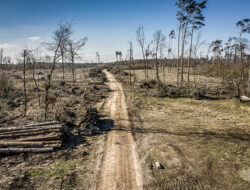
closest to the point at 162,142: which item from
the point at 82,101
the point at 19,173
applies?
the point at 19,173

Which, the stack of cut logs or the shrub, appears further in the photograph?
the shrub

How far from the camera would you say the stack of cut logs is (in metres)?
8.00

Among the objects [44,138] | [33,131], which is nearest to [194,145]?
[44,138]

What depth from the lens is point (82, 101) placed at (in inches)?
751

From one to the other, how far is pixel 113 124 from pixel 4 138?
23.2ft

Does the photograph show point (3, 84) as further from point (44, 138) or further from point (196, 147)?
point (196, 147)

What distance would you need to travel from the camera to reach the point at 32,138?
8562 millimetres

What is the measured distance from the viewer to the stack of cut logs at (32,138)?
315 inches

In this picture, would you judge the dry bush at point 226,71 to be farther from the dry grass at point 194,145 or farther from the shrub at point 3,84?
the shrub at point 3,84

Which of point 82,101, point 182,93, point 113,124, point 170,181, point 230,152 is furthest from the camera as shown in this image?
point 182,93

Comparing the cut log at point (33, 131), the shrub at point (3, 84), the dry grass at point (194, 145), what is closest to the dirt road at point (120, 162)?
the dry grass at point (194, 145)

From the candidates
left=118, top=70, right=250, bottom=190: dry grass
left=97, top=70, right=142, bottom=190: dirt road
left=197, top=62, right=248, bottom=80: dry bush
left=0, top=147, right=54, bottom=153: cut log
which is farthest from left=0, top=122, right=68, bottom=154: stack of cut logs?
left=197, top=62, right=248, bottom=80: dry bush

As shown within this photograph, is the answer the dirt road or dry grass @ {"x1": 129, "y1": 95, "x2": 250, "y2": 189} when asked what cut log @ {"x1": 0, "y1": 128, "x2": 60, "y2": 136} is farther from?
dry grass @ {"x1": 129, "y1": 95, "x2": 250, "y2": 189}

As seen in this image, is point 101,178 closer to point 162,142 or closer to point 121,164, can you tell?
point 121,164
